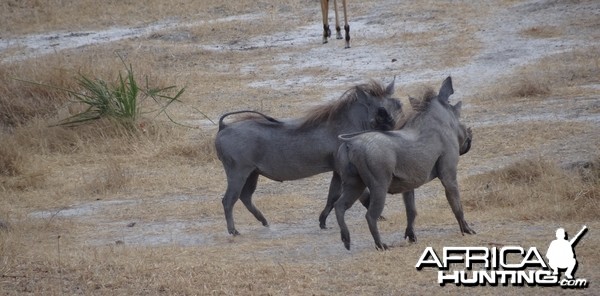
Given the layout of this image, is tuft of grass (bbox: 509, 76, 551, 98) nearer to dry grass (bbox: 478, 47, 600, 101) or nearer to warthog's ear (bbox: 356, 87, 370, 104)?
dry grass (bbox: 478, 47, 600, 101)

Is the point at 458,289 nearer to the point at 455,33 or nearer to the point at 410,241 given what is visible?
the point at 410,241

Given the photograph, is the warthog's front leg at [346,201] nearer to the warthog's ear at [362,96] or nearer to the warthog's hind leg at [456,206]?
the warthog's hind leg at [456,206]

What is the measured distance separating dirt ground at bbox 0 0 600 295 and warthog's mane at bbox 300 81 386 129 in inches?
35.9

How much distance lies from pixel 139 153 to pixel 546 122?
4.88 metres

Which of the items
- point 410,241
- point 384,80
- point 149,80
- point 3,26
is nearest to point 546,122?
point 384,80

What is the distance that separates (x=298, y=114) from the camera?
48.3ft

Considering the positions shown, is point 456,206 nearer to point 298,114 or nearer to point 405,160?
point 405,160

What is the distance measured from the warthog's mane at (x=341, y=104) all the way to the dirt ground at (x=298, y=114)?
2.99 feet

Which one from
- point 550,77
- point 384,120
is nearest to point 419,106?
point 384,120

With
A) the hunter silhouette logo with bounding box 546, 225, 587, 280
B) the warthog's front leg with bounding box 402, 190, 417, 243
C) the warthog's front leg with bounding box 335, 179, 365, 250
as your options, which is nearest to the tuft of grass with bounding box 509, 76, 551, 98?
the warthog's front leg with bounding box 402, 190, 417, 243

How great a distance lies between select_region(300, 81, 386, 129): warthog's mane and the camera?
8812mm

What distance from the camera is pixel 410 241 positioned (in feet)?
26.4
